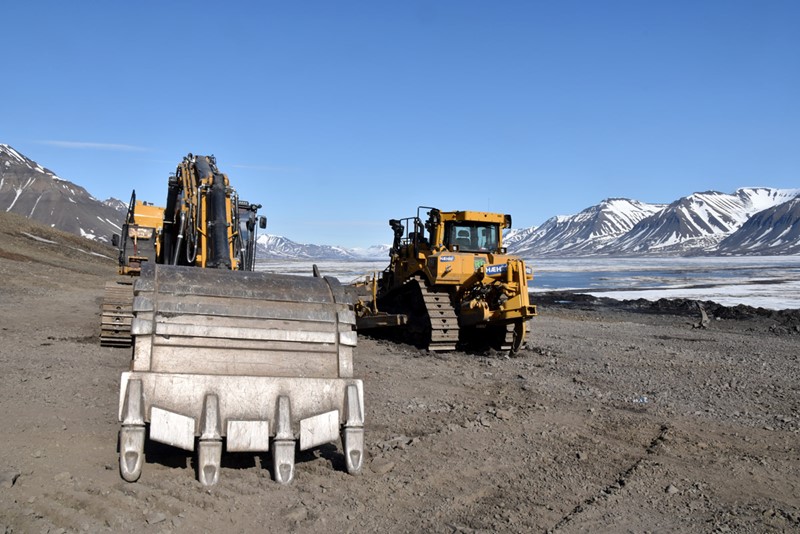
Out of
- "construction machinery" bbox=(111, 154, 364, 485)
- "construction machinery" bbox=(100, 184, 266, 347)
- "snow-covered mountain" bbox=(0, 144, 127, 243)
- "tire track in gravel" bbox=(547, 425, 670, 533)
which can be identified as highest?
"snow-covered mountain" bbox=(0, 144, 127, 243)

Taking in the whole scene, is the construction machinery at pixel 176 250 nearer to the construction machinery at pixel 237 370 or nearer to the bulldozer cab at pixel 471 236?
the construction machinery at pixel 237 370

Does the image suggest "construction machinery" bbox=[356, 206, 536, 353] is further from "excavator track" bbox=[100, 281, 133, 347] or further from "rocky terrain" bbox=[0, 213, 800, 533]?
"excavator track" bbox=[100, 281, 133, 347]

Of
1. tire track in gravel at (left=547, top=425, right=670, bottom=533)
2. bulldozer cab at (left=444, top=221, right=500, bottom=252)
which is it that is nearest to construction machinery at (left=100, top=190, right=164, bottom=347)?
bulldozer cab at (left=444, top=221, right=500, bottom=252)

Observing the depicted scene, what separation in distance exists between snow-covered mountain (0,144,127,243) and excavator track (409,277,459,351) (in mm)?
153735

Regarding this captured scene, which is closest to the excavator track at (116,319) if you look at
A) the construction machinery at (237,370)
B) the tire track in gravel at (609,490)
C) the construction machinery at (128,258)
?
the construction machinery at (128,258)

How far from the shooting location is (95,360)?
1138 centimetres

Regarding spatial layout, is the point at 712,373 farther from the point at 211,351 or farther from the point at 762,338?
the point at 211,351

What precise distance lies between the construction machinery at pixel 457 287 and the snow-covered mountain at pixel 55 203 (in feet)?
500

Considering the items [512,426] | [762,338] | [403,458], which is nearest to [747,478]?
[512,426]

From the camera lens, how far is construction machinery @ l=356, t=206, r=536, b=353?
14.6 metres

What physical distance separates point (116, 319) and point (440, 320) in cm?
596

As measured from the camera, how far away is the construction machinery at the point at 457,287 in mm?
14633

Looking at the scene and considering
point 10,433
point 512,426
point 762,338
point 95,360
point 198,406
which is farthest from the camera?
point 762,338

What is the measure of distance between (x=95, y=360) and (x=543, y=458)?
7.25 m
